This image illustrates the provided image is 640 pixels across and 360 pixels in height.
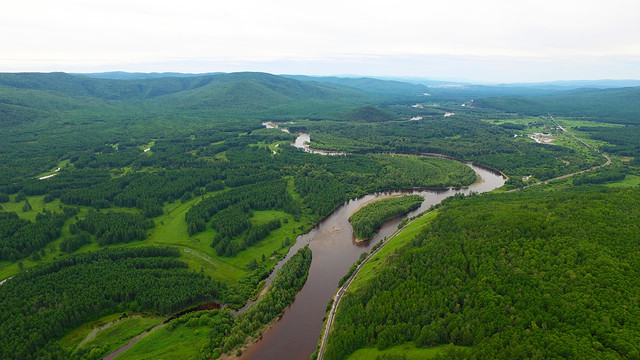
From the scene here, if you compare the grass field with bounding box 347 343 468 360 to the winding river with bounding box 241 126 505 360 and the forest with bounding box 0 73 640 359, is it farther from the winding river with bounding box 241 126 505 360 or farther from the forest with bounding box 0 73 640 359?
the winding river with bounding box 241 126 505 360

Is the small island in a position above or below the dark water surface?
above

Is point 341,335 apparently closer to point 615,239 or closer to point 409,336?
point 409,336

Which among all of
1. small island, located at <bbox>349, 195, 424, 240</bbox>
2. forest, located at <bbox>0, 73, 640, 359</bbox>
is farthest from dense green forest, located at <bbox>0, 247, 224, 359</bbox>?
small island, located at <bbox>349, 195, 424, 240</bbox>

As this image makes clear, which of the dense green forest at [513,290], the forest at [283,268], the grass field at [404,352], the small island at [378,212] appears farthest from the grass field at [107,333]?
the small island at [378,212]

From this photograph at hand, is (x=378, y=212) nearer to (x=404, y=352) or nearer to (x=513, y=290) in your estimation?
(x=513, y=290)

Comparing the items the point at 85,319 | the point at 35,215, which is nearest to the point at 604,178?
the point at 85,319

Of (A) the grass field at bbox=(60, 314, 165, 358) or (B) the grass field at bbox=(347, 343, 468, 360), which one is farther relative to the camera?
(A) the grass field at bbox=(60, 314, 165, 358)

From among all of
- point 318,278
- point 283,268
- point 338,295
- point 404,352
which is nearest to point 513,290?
point 404,352
